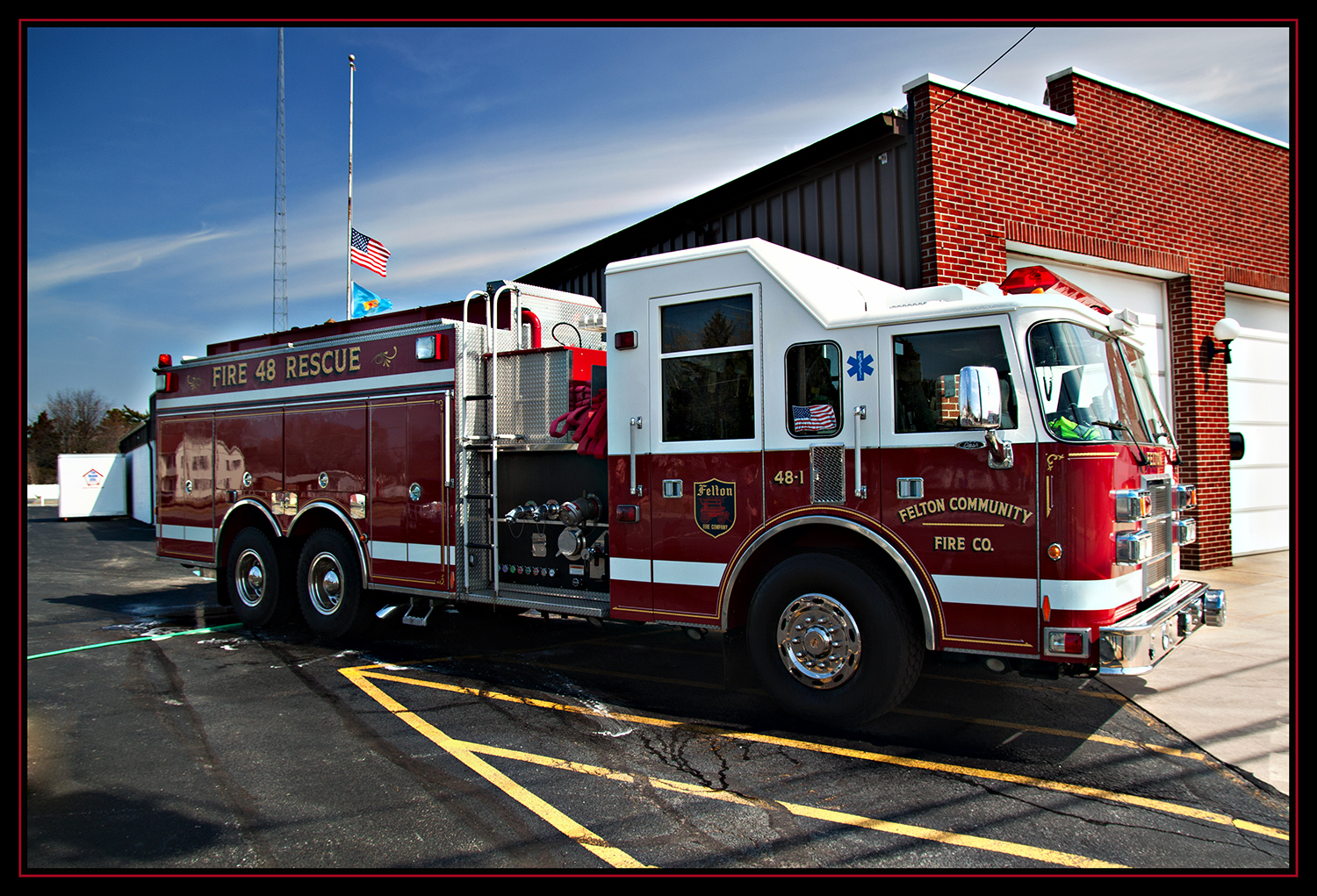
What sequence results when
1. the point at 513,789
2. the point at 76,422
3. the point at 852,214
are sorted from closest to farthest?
the point at 513,789 → the point at 852,214 → the point at 76,422

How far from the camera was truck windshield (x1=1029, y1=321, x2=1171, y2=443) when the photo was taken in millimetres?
4680

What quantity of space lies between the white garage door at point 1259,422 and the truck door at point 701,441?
9694 mm

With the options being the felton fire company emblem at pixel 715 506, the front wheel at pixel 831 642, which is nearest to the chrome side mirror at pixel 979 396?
the front wheel at pixel 831 642

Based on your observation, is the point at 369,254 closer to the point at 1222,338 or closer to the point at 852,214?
the point at 852,214

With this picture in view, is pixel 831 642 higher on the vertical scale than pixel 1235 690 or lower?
higher

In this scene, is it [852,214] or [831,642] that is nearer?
[831,642]

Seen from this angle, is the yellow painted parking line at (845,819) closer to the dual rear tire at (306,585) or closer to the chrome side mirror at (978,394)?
the chrome side mirror at (978,394)

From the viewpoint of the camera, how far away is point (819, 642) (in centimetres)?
511

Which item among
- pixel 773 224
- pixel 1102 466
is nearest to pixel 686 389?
pixel 1102 466

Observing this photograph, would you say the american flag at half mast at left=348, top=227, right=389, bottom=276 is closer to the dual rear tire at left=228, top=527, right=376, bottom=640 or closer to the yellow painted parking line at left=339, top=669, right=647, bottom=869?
the dual rear tire at left=228, top=527, right=376, bottom=640

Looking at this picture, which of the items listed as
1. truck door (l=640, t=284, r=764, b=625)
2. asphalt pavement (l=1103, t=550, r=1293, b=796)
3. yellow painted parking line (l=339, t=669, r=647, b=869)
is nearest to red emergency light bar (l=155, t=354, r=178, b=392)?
yellow painted parking line (l=339, t=669, r=647, b=869)

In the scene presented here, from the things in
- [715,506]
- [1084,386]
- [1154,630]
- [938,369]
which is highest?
[938,369]

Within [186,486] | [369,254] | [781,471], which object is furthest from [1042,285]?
[369,254]

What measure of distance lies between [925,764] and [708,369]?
9.20 ft
